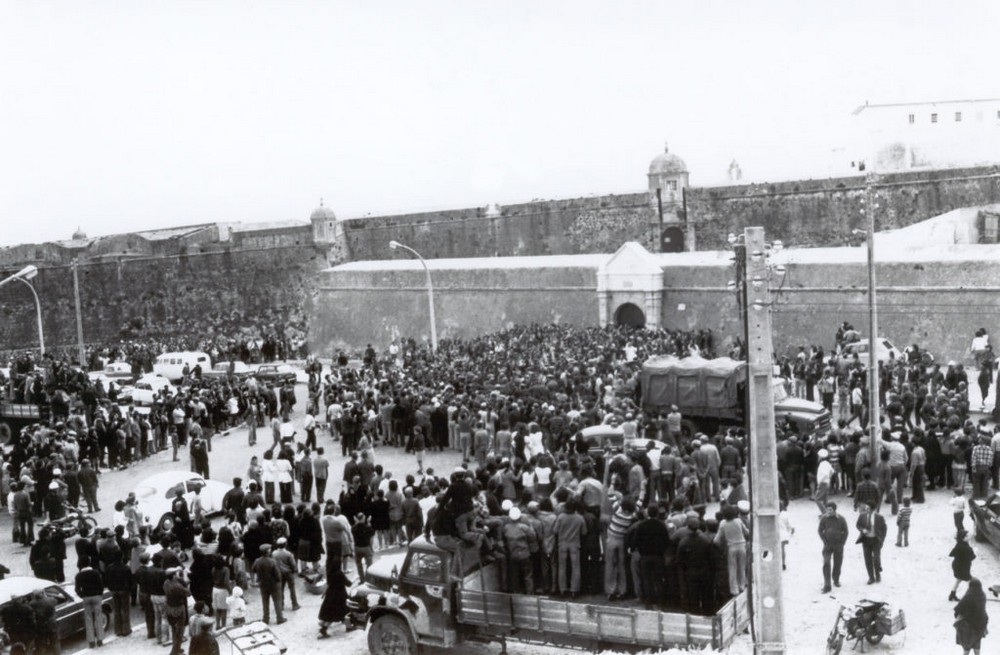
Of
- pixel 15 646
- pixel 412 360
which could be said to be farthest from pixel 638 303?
pixel 15 646

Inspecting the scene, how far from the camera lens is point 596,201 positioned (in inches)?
1817

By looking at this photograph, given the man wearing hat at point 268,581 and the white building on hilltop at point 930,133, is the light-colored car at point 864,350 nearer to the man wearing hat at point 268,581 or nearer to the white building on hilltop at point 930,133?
the man wearing hat at point 268,581

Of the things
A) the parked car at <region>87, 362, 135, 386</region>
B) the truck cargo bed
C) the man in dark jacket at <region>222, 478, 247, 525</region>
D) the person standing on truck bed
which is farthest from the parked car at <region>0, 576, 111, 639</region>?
the parked car at <region>87, 362, 135, 386</region>

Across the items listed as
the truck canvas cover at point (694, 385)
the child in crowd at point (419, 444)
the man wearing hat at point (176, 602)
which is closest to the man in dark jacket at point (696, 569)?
the man wearing hat at point (176, 602)

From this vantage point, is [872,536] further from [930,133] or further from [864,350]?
[930,133]

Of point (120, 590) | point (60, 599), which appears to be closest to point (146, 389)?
point (60, 599)

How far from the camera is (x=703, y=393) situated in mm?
19812

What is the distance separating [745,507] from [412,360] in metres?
18.6

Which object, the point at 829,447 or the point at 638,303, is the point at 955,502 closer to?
the point at 829,447

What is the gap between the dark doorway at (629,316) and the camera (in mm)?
34469

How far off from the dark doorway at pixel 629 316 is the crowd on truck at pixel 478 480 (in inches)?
252

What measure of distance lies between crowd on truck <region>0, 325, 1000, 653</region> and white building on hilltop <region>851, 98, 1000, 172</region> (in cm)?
2791

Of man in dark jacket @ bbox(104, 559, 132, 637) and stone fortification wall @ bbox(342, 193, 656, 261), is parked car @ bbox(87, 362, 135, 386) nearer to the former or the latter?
stone fortification wall @ bbox(342, 193, 656, 261)

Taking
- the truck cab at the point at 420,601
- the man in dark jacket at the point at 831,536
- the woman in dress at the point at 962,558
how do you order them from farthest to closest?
the man in dark jacket at the point at 831,536 → the woman in dress at the point at 962,558 → the truck cab at the point at 420,601
